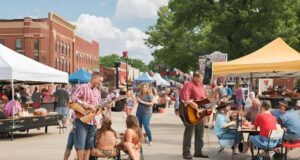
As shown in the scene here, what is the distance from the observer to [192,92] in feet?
36.2

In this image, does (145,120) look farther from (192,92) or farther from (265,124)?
(265,124)


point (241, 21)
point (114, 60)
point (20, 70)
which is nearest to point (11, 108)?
point (20, 70)

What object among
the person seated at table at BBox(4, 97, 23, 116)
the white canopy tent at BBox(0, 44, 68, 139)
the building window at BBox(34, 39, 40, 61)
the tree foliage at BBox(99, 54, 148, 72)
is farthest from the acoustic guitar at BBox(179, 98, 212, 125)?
the tree foliage at BBox(99, 54, 148, 72)

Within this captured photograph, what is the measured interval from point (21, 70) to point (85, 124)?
738cm

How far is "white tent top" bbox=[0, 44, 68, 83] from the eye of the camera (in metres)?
15.1

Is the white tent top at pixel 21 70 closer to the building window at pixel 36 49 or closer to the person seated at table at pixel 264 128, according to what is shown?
the person seated at table at pixel 264 128

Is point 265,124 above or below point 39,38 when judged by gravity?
below

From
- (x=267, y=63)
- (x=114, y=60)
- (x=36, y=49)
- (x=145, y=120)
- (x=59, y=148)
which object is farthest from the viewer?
(x=114, y=60)

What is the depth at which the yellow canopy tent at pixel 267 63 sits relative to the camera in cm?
1338

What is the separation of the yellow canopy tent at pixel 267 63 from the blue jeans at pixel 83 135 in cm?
622

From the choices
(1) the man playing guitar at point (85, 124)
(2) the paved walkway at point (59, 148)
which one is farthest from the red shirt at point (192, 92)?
(1) the man playing guitar at point (85, 124)

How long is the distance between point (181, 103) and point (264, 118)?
5.84ft

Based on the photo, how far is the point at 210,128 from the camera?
19203 millimetres

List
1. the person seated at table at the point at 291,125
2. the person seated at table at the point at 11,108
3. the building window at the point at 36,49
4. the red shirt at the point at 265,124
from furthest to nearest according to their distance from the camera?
A: the building window at the point at 36,49 → the person seated at table at the point at 11,108 → the person seated at table at the point at 291,125 → the red shirt at the point at 265,124
